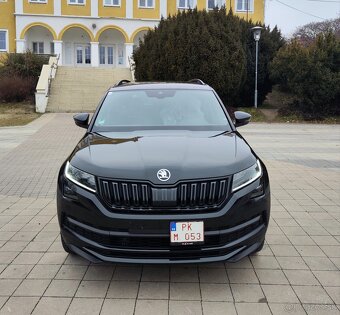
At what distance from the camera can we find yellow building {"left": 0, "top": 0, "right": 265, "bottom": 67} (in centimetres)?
3884

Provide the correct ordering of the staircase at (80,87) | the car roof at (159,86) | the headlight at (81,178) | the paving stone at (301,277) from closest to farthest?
the headlight at (81,178) < the paving stone at (301,277) < the car roof at (159,86) < the staircase at (80,87)

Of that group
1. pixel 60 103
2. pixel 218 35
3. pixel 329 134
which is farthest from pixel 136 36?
pixel 329 134

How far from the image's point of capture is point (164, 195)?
3434mm

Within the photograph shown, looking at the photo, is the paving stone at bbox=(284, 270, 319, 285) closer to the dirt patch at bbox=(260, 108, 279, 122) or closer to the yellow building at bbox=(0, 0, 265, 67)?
the dirt patch at bbox=(260, 108, 279, 122)

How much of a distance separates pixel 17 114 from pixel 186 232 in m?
18.8

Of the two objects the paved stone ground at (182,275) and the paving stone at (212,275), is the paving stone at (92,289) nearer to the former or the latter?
the paved stone ground at (182,275)

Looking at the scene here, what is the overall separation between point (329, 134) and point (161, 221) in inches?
528

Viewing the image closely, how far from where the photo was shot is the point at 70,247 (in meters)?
3.75

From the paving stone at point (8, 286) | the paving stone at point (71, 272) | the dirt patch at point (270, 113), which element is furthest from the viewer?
the dirt patch at point (270, 113)

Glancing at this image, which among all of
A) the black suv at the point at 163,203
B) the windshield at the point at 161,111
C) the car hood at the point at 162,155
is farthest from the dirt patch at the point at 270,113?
the black suv at the point at 163,203

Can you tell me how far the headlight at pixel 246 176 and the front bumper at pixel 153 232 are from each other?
56 mm

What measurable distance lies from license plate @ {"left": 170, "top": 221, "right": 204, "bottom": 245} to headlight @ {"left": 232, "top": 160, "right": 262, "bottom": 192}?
0.42 metres

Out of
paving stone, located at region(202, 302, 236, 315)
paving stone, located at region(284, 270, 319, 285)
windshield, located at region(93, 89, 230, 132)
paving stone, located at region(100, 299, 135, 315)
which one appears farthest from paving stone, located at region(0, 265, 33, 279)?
paving stone, located at region(284, 270, 319, 285)

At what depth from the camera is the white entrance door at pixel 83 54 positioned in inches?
1656
